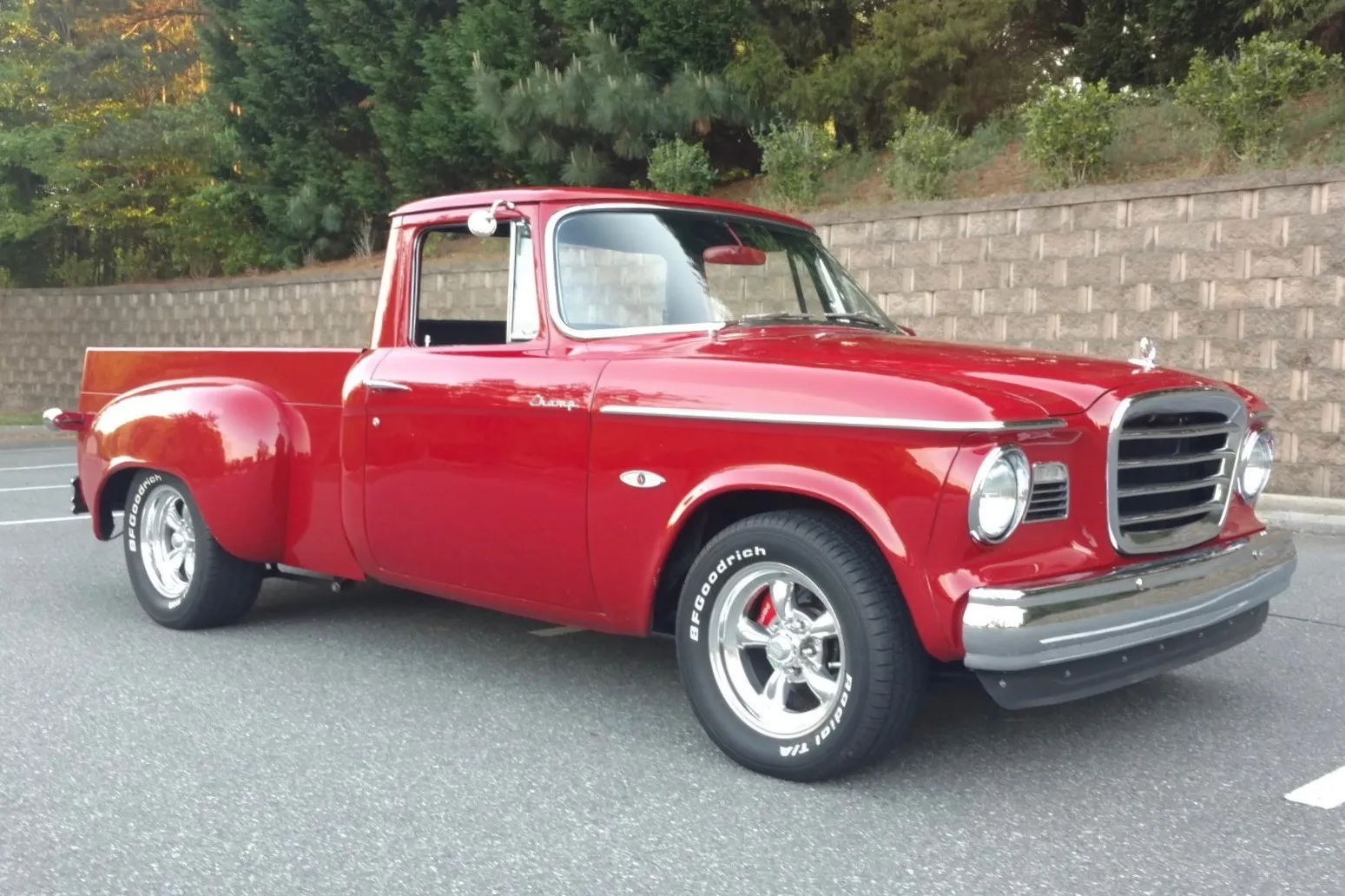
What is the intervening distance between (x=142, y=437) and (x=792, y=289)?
2.89m

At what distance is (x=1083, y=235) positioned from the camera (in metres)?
11.5

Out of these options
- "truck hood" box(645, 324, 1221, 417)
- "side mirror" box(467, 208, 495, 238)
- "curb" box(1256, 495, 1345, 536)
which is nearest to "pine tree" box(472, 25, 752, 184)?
"curb" box(1256, 495, 1345, 536)

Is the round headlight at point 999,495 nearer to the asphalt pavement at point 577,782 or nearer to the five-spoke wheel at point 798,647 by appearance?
the five-spoke wheel at point 798,647

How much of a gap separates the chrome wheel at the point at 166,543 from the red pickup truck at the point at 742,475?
0.27 meters

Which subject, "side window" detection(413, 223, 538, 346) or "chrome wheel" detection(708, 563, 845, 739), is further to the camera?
"side window" detection(413, 223, 538, 346)

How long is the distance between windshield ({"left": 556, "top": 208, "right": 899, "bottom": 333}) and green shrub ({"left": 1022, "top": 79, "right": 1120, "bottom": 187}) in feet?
27.6

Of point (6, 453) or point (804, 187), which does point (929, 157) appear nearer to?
point (804, 187)

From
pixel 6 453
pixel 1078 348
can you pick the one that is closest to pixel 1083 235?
pixel 1078 348

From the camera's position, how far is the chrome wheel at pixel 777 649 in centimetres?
378

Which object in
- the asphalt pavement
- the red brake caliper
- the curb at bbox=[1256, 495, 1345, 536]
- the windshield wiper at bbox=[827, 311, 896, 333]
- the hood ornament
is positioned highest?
the windshield wiper at bbox=[827, 311, 896, 333]

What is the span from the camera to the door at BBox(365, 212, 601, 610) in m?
4.30

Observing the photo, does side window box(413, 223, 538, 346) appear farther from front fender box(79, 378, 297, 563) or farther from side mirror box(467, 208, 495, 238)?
front fender box(79, 378, 297, 563)

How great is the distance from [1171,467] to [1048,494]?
2.14 feet

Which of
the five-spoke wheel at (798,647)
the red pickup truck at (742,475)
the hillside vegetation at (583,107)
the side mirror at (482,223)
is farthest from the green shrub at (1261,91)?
the five-spoke wheel at (798,647)
